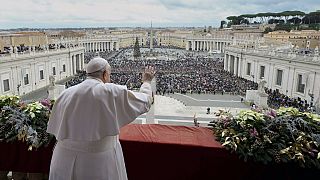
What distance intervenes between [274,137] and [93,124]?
183cm

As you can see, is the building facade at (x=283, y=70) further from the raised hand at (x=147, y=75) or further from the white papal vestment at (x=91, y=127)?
the white papal vestment at (x=91, y=127)

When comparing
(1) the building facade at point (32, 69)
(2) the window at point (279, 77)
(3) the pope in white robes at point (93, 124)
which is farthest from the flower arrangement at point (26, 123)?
(2) the window at point (279, 77)

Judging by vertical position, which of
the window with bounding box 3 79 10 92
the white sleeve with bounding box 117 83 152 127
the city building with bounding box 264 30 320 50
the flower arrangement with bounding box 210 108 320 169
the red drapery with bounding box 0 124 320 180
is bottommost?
the window with bounding box 3 79 10 92

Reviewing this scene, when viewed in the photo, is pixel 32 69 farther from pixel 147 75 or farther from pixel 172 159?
pixel 147 75

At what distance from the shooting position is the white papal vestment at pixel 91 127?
2.14m

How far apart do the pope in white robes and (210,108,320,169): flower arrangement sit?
1203 mm

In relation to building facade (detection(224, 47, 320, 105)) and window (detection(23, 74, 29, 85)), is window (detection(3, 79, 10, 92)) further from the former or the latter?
building facade (detection(224, 47, 320, 105))

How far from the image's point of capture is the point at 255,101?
72.0ft

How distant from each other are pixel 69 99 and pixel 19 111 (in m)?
1.54

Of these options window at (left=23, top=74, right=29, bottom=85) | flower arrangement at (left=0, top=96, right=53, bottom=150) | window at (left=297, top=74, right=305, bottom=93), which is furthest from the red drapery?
window at (left=23, top=74, right=29, bottom=85)

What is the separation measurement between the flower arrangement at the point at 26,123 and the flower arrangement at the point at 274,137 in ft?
6.36

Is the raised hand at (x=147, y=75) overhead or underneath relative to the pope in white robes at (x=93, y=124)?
overhead

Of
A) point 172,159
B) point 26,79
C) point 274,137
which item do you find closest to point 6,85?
point 26,79

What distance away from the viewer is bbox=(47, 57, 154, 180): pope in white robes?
214 centimetres
